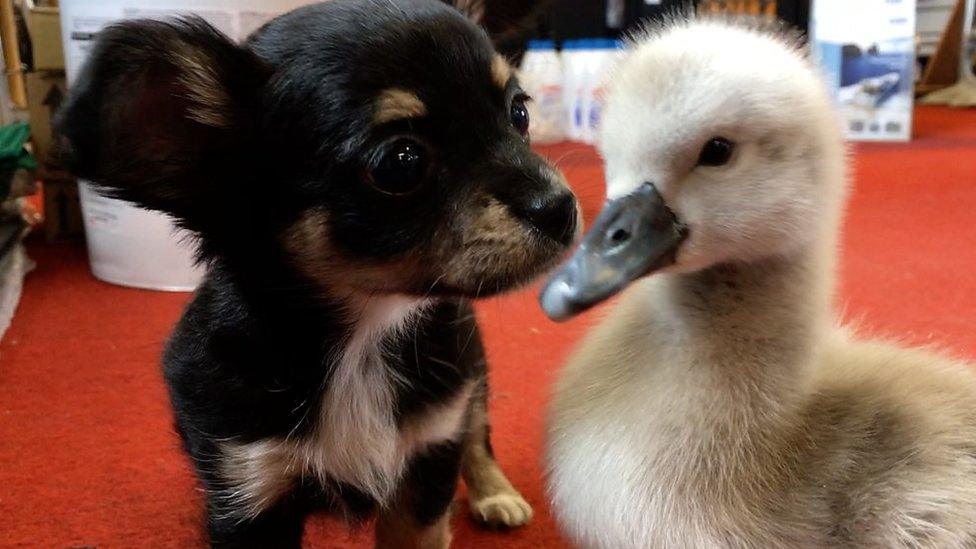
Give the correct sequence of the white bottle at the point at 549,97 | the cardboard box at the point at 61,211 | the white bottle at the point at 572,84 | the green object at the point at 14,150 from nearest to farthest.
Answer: the green object at the point at 14,150, the cardboard box at the point at 61,211, the white bottle at the point at 549,97, the white bottle at the point at 572,84

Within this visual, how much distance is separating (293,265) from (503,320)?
3.01 feet

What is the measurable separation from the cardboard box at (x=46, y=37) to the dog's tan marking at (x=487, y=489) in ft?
5.03

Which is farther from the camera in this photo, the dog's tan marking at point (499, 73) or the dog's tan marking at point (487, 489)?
the dog's tan marking at point (487, 489)

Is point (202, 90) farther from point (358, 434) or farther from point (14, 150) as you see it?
point (14, 150)

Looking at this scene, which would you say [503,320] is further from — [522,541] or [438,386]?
[438,386]

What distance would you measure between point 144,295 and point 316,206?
1266 millimetres

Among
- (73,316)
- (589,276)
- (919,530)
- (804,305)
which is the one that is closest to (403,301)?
(589,276)

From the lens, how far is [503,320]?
1659mm

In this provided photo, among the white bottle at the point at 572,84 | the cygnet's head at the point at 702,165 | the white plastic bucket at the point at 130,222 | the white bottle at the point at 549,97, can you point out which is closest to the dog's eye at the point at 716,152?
the cygnet's head at the point at 702,165

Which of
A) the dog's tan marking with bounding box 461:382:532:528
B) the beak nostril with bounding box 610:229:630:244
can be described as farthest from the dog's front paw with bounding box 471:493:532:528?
the beak nostril with bounding box 610:229:630:244

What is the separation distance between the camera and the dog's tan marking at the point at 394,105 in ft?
2.28

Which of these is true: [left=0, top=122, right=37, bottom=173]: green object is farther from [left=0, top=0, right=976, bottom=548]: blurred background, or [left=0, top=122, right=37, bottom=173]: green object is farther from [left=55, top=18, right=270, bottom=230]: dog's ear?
[left=55, top=18, right=270, bottom=230]: dog's ear

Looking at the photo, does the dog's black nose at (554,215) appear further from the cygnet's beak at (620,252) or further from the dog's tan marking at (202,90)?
the dog's tan marking at (202,90)

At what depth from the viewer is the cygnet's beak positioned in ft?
2.19
